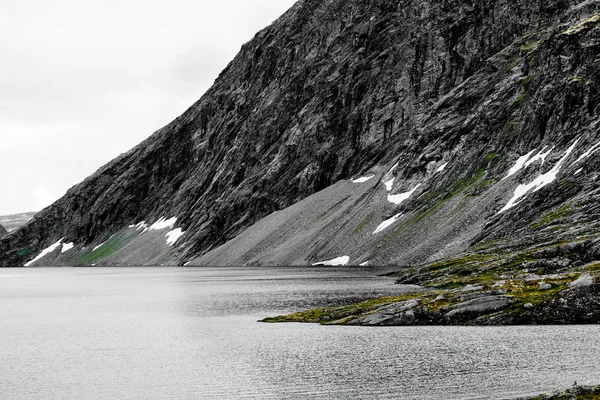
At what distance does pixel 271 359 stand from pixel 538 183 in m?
90.9

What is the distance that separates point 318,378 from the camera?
34.8 meters

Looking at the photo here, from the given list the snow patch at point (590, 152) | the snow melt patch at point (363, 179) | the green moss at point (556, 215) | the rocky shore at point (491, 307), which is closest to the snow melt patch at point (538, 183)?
the snow patch at point (590, 152)

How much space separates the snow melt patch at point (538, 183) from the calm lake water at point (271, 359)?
6355 centimetres

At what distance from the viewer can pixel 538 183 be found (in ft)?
392

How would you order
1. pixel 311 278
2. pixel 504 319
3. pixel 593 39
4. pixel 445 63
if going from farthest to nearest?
pixel 445 63 < pixel 593 39 < pixel 311 278 < pixel 504 319

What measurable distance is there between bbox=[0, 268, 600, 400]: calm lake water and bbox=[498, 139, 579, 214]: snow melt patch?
6355 centimetres

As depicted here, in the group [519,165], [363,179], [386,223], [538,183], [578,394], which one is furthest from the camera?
[363,179]

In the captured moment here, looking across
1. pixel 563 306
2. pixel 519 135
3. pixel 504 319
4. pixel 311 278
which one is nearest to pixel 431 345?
pixel 504 319

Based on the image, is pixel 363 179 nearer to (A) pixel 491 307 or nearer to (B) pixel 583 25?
(B) pixel 583 25

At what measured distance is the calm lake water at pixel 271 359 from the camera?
32531 millimetres

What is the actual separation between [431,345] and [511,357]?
6.19 meters

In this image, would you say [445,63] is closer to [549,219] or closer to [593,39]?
[593,39]

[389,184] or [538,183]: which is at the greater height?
[389,184]

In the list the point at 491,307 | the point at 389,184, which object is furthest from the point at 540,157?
the point at 491,307
